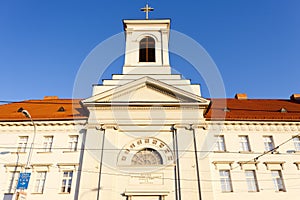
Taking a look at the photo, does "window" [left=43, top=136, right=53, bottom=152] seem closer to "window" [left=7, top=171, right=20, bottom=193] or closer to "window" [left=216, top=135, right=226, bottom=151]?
"window" [left=7, top=171, right=20, bottom=193]

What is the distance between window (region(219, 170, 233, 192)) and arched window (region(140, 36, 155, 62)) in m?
14.0

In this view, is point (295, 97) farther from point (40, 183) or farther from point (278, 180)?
point (40, 183)

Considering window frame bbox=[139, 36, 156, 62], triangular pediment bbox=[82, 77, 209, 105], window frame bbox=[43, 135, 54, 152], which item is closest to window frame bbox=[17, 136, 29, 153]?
window frame bbox=[43, 135, 54, 152]

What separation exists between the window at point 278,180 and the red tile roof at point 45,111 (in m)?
16.9

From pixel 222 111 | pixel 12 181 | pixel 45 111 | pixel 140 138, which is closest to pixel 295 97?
pixel 222 111

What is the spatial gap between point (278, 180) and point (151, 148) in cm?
1079

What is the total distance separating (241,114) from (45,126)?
18173mm

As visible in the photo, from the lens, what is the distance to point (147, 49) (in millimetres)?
28562

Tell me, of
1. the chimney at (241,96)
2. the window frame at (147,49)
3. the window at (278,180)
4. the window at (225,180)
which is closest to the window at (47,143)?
the window frame at (147,49)

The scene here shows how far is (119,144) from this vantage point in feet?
68.7

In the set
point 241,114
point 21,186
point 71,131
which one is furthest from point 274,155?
point 21,186

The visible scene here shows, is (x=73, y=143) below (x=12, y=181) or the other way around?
the other way around

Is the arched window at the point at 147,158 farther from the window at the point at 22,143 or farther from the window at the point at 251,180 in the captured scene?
the window at the point at 22,143

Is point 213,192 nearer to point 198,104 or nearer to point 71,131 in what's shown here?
point 198,104
